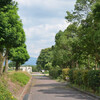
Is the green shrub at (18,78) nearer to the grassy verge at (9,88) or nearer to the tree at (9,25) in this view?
the grassy verge at (9,88)

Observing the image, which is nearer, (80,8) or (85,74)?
(85,74)

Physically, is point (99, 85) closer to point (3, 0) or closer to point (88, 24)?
point (88, 24)

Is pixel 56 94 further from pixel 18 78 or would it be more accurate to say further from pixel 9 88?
pixel 18 78

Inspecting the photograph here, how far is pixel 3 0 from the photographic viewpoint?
15.5 meters

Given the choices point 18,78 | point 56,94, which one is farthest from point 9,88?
point 18,78

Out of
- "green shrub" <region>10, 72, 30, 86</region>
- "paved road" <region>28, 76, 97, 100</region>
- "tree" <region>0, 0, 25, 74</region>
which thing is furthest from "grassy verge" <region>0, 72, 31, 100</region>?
"tree" <region>0, 0, 25, 74</region>

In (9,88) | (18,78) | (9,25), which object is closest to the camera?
(9,88)

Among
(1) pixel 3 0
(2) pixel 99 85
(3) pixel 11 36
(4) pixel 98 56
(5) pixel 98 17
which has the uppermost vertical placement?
(1) pixel 3 0

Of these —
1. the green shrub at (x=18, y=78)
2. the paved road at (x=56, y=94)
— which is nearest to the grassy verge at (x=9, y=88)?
the green shrub at (x=18, y=78)

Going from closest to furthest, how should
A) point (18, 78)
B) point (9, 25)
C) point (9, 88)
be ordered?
point (9, 88) < point (9, 25) < point (18, 78)

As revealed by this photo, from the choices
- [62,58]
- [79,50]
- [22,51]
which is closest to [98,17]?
[79,50]

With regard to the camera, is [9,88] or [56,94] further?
[56,94]

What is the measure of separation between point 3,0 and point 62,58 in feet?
82.7

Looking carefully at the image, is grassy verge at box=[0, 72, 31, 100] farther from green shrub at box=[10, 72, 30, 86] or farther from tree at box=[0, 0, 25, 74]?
tree at box=[0, 0, 25, 74]
